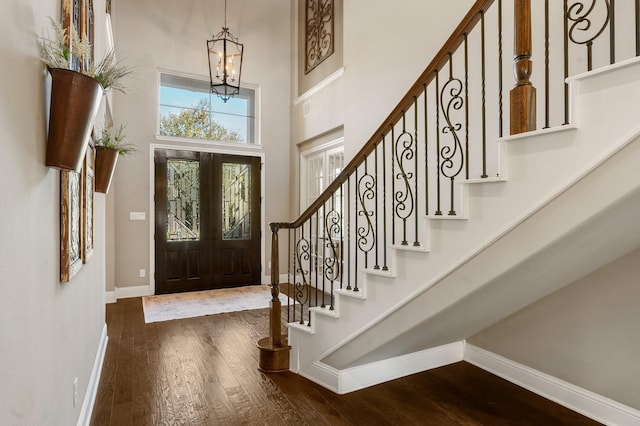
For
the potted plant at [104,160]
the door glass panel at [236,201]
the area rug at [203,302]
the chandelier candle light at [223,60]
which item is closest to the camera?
the potted plant at [104,160]

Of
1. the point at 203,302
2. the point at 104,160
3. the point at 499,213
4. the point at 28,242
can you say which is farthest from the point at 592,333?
the point at 203,302

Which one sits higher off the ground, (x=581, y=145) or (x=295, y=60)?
(x=295, y=60)

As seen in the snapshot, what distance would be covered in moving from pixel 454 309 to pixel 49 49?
7.38ft

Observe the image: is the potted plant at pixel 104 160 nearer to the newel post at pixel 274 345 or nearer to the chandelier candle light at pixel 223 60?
the newel post at pixel 274 345

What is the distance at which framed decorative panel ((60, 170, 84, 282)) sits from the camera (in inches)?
64.4

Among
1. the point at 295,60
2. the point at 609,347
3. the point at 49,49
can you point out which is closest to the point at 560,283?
the point at 609,347

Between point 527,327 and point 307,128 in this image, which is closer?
point 527,327

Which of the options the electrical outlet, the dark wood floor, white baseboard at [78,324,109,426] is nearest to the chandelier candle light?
white baseboard at [78,324,109,426]

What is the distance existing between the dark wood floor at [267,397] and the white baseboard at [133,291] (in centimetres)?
219

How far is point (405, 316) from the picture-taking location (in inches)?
88.1

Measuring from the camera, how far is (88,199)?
2340 millimetres

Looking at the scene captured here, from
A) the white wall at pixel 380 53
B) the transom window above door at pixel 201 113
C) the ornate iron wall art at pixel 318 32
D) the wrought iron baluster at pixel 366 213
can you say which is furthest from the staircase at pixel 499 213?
the transom window above door at pixel 201 113

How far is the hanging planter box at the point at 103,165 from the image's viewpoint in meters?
2.74

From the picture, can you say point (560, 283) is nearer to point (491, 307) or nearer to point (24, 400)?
point (491, 307)
